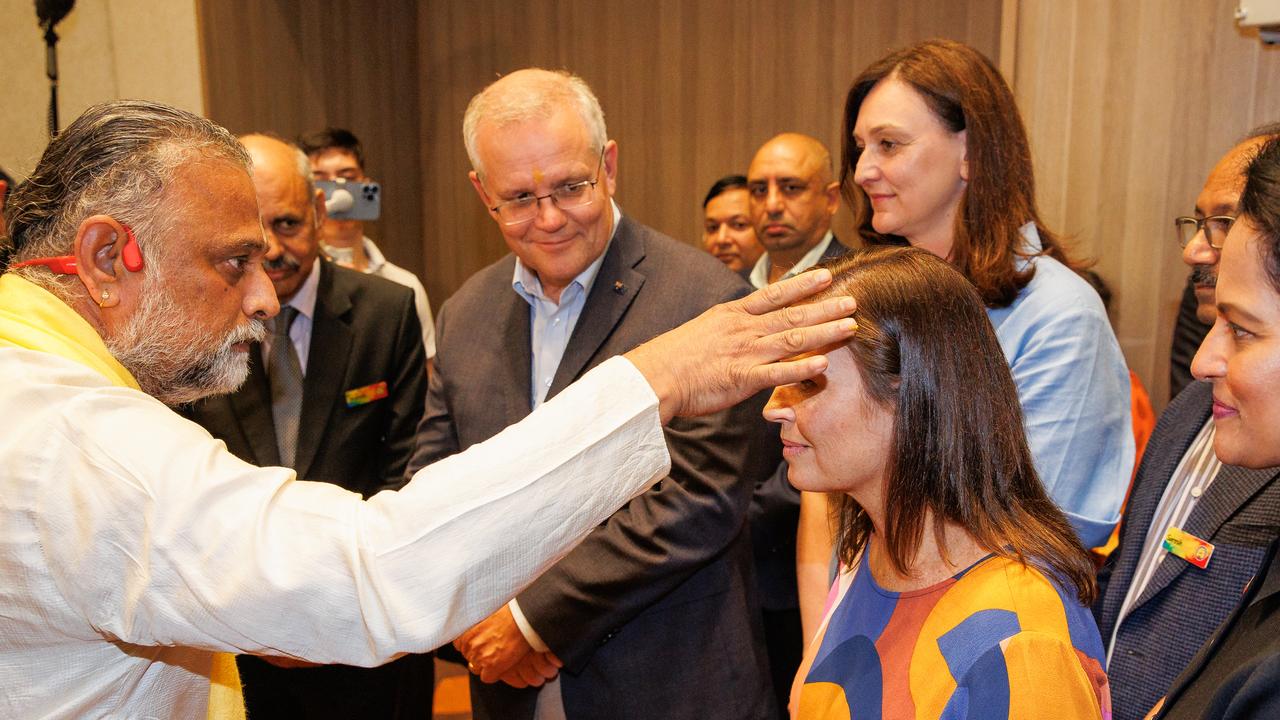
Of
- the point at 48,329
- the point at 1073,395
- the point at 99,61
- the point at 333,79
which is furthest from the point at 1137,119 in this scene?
the point at 99,61

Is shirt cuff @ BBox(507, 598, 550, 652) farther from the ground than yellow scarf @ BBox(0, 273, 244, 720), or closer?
closer

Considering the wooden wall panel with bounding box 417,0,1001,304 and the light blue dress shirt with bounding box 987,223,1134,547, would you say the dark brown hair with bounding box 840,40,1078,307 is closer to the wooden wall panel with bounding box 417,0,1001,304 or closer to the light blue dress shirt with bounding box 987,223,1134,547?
the light blue dress shirt with bounding box 987,223,1134,547

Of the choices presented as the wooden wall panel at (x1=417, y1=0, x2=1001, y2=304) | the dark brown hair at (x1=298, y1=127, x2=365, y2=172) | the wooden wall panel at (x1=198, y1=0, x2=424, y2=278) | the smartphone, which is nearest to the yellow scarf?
the smartphone

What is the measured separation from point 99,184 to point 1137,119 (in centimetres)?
343

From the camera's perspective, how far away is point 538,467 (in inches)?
43.7

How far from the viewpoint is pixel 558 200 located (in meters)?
2.04

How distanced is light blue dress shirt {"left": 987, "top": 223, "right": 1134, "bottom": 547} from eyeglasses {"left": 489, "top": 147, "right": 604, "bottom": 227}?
0.85 meters

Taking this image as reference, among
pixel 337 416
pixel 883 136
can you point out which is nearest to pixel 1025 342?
pixel 883 136

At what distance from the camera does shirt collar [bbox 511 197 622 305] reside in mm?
2082

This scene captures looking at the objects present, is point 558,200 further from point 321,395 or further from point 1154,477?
point 1154,477

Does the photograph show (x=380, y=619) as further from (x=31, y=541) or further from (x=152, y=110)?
(x=152, y=110)

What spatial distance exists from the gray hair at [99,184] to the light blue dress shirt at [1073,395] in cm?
136

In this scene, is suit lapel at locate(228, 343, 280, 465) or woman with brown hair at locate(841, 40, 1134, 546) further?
suit lapel at locate(228, 343, 280, 465)

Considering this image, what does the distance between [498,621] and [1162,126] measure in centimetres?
300
